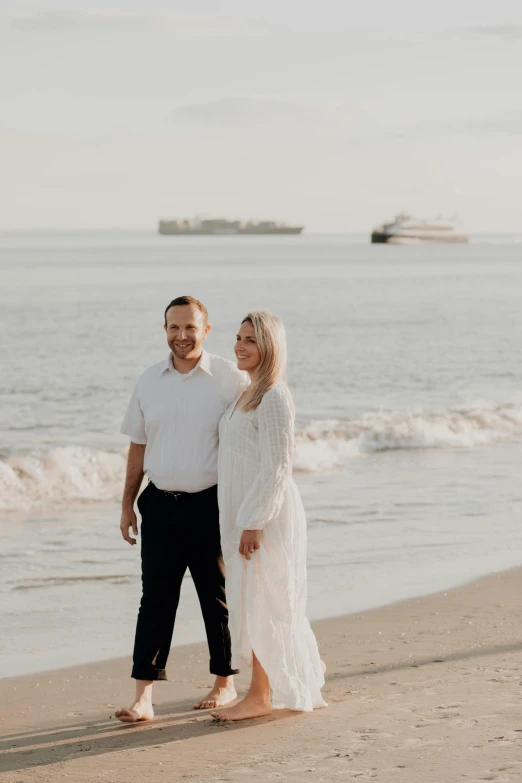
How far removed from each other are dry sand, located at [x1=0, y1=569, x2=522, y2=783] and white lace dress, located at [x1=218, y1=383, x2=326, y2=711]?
0.76 feet

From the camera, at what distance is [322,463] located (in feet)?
41.6

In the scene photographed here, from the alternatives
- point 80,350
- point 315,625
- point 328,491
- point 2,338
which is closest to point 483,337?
point 80,350

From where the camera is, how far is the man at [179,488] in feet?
15.2

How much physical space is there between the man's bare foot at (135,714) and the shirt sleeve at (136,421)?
1.08m

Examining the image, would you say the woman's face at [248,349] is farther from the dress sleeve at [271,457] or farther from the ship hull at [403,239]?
the ship hull at [403,239]

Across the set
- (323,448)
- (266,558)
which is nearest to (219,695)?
(266,558)

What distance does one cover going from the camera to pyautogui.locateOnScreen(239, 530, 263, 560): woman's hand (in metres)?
4.43

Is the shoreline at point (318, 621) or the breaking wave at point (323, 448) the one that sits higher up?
the breaking wave at point (323, 448)

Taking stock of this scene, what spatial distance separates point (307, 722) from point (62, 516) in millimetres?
5824

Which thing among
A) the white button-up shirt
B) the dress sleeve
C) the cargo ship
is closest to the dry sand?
the dress sleeve

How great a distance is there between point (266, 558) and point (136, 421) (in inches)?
31.7

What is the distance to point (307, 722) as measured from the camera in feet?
14.4

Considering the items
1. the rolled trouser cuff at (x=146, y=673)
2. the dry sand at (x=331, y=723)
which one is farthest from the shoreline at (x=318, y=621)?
the rolled trouser cuff at (x=146, y=673)

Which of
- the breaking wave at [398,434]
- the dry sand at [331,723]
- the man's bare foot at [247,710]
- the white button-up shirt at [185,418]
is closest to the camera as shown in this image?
the dry sand at [331,723]
